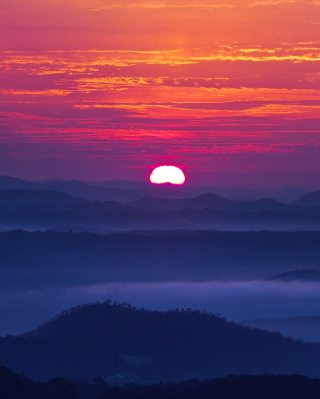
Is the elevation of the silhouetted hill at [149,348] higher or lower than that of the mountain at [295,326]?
lower

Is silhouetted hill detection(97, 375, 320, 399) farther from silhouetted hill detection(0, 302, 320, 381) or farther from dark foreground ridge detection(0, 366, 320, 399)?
silhouetted hill detection(0, 302, 320, 381)

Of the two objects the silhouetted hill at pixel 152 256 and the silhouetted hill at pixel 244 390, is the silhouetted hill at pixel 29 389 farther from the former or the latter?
the silhouetted hill at pixel 152 256

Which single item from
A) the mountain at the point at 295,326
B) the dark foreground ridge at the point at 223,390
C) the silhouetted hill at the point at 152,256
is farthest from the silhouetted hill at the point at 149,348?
the silhouetted hill at the point at 152,256

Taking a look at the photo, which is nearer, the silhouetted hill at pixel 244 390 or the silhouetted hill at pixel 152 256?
the silhouetted hill at pixel 244 390

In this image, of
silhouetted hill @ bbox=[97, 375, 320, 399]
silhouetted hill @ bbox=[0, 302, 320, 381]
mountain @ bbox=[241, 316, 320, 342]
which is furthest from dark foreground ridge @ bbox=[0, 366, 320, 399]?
mountain @ bbox=[241, 316, 320, 342]

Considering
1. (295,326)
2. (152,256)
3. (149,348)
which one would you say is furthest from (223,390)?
(152,256)

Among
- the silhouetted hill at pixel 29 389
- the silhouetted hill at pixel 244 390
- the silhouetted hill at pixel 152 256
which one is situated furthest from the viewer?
the silhouetted hill at pixel 152 256
